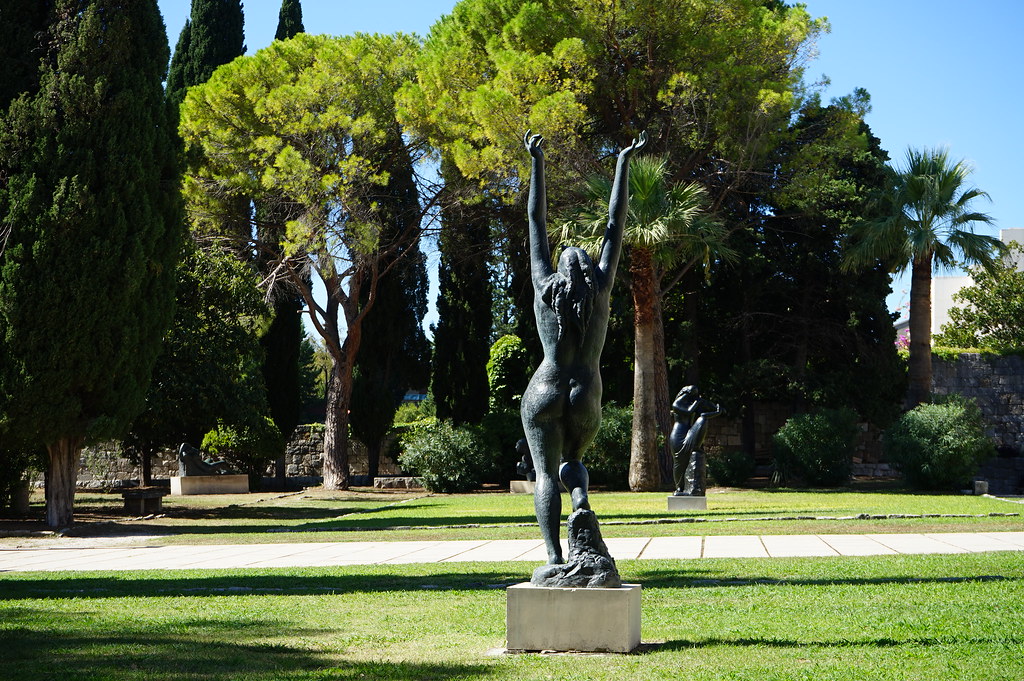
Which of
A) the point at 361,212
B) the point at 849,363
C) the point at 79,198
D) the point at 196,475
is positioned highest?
Result: the point at 361,212

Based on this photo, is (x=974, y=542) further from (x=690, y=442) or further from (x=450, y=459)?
(x=450, y=459)

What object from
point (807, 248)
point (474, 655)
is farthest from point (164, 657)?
point (807, 248)

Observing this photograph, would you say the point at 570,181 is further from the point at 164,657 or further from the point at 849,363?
the point at 164,657

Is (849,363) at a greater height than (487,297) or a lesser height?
lesser

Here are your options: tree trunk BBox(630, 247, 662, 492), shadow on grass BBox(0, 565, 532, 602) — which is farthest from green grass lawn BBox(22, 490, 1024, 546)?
shadow on grass BBox(0, 565, 532, 602)

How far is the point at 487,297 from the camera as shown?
31031 mm

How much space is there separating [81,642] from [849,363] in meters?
24.6

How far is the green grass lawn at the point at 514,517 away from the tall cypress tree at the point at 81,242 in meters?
2.02

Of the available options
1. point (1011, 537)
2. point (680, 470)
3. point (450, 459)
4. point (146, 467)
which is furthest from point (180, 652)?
point (146, 467)

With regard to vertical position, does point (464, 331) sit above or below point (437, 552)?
above

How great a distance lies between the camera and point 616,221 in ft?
19.2

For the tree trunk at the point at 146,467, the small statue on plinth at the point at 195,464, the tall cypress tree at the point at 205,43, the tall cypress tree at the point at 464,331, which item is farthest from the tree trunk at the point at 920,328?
the tall cypress tree at the point at 205,43

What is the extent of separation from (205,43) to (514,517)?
24.4 metres

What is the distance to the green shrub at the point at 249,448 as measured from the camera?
29000mm
